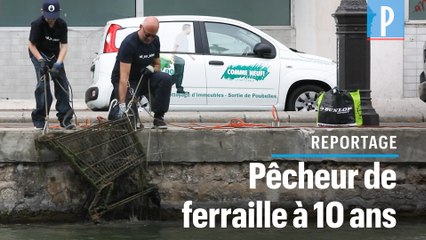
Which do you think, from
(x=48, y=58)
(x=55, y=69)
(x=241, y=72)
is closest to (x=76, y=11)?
(x=241, y=72)

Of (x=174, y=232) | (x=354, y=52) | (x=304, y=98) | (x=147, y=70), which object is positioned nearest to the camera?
(x=174, y=232)

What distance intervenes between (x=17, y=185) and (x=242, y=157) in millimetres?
2204

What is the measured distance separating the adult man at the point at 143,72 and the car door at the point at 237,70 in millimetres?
3951

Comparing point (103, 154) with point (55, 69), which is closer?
point (103, 154)

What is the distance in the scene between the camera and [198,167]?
1005 centimetres

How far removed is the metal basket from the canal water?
252mm

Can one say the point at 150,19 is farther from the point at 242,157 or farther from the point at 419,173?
the point at 419,173

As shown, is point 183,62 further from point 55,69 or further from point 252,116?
point 55,69

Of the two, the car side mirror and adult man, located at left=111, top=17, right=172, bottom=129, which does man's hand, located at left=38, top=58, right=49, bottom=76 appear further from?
the car side mirror

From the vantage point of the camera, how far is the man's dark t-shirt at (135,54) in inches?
406

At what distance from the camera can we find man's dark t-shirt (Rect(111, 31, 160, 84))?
10305mm

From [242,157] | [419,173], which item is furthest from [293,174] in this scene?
[419,173]

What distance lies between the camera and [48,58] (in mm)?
10883

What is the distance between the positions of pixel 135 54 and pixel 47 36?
1087 mm
